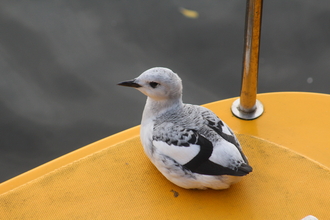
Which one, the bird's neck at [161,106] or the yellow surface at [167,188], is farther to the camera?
the bird's neck at [161,106]

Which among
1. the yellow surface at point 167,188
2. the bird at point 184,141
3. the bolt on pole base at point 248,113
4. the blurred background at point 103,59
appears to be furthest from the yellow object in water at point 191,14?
the bird at point 184,141

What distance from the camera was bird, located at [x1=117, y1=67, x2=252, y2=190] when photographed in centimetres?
137

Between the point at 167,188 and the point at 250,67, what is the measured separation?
648 millimetres

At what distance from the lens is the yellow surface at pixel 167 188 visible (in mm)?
1414

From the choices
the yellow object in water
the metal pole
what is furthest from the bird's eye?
the yellow object in water

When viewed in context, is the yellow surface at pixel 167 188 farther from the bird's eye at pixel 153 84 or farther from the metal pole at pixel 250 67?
the bird's eye at pixel 153 84

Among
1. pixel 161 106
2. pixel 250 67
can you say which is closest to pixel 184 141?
pixel 161 106

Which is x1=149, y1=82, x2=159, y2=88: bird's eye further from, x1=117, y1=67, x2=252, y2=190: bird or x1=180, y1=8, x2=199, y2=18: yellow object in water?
x1=180, y1=8, x2=199, y2=18: yellow object in water

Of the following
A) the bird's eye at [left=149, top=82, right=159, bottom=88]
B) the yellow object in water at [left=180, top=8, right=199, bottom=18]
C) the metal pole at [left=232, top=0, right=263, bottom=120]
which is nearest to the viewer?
the bird's eye at [left=149, top=82, right=159, bottom=88]

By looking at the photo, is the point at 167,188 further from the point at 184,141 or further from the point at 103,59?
the point at 103,59

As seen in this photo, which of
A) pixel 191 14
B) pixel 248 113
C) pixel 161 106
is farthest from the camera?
pixel 191 14

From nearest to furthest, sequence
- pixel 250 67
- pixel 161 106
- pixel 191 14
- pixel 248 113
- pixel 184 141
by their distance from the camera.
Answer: pixel 184 141 < pixel 161 106 < pixel 250 67 < pixel 248 113 < pixel 191 14

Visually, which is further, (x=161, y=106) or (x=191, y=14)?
(x=191, y=14)

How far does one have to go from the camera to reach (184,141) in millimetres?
1409
